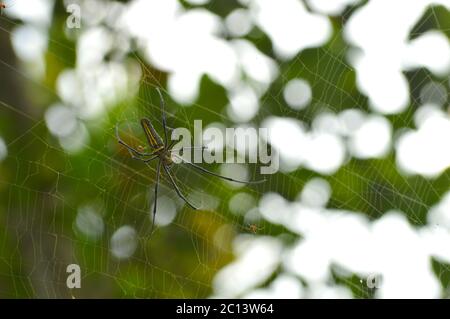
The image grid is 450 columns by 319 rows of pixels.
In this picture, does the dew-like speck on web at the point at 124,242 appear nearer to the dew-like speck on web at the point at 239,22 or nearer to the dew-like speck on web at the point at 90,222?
the dew-like speck on web at the point at 90,222

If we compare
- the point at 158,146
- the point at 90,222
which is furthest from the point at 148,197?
the point at 158,146

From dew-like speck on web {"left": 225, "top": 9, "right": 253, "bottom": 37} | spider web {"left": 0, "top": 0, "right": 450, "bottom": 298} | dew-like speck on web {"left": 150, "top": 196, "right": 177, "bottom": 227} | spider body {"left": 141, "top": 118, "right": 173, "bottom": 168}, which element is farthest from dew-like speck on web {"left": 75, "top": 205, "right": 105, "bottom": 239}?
dew-like speck on web {"left": 225, "top": 9, "right": 253, "bottom": 37}

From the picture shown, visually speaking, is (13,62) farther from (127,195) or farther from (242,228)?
(242,228)

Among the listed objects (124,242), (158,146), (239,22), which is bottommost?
(124,242)

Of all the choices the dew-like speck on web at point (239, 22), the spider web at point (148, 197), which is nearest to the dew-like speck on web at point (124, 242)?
the spider web at point (148, 197)

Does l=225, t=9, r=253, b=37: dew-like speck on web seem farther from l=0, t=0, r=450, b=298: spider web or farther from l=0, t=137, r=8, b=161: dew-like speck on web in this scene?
l=0, t=137, r=8, b=161: dew-like speck on web

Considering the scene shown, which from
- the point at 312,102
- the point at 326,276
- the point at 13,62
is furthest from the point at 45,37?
the point at 326,276

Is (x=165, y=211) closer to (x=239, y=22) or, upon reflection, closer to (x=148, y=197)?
(x=148, y=197)
